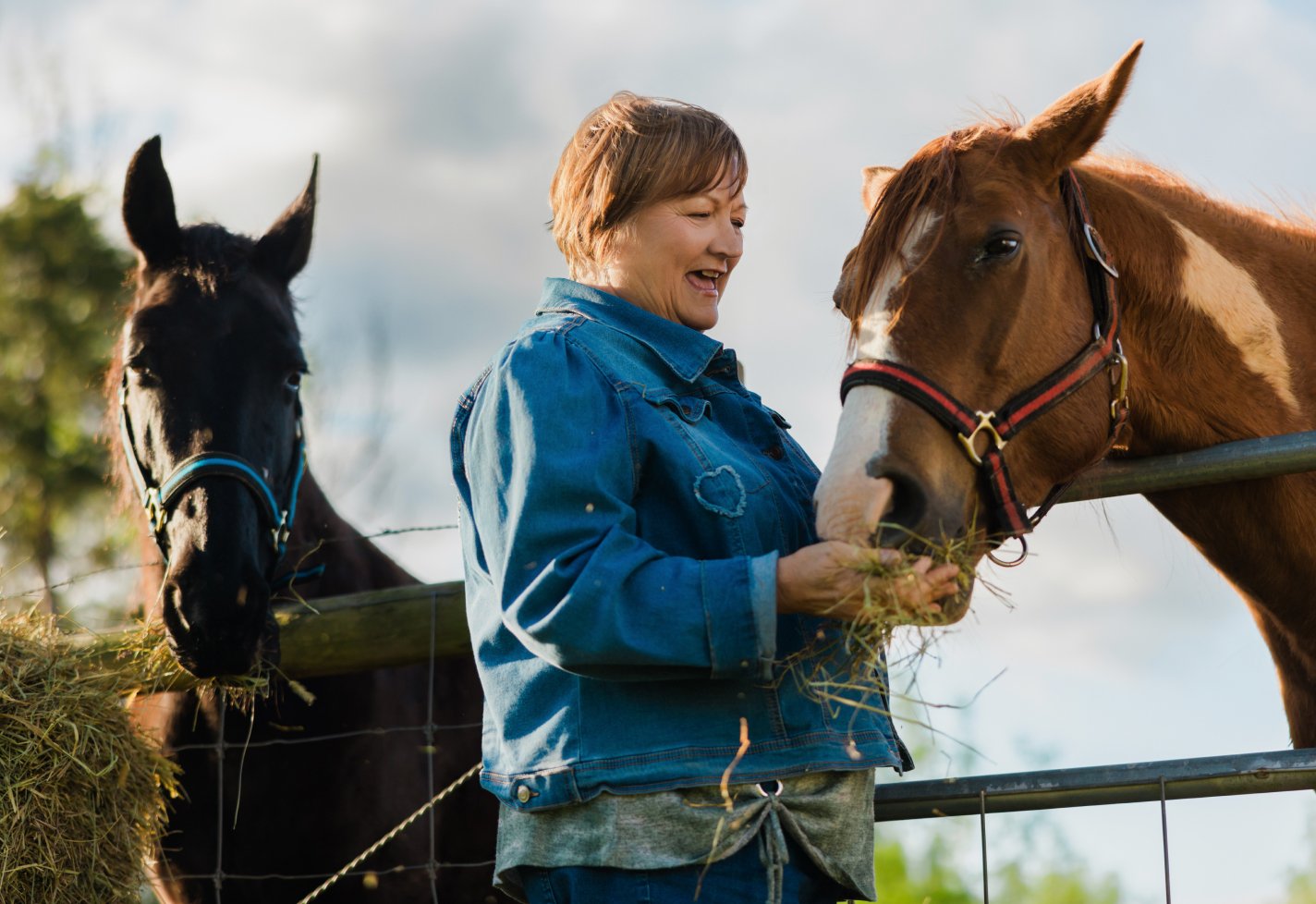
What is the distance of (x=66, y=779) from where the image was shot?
9.57 ft

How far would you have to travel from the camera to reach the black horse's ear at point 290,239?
13.4 feet

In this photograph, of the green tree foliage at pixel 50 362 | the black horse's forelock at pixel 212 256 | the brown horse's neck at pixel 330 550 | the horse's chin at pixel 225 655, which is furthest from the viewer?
the green tree foliage at pixel 50 362

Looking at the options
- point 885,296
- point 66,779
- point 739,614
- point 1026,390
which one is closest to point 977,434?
point 1026,390

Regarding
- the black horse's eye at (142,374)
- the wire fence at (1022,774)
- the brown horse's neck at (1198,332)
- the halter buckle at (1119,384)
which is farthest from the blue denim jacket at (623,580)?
the black horse's eye at (142,374)

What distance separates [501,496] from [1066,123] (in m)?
1.38

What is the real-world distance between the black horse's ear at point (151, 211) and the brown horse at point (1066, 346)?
227 centimetres

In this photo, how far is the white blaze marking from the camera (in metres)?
2.00

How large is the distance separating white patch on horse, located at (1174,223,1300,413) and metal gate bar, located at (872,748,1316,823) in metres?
0.86

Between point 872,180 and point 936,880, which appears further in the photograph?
point 936,880

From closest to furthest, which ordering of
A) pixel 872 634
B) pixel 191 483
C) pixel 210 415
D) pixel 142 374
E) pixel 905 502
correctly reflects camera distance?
1. pixel 872 634
2. pixel 905 502
3. pixel 191 483
4. pixel 210 415
5. pixel 142 374

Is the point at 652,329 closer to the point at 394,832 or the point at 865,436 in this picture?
the point at 865,436

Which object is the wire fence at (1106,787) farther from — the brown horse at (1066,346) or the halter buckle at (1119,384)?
the halter buckle at (1119,384)

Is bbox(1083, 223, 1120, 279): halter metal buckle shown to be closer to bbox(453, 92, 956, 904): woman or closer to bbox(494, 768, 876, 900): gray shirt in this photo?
bbox(453, 92, 956, 904): woman

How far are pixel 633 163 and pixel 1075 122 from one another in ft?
2.98
